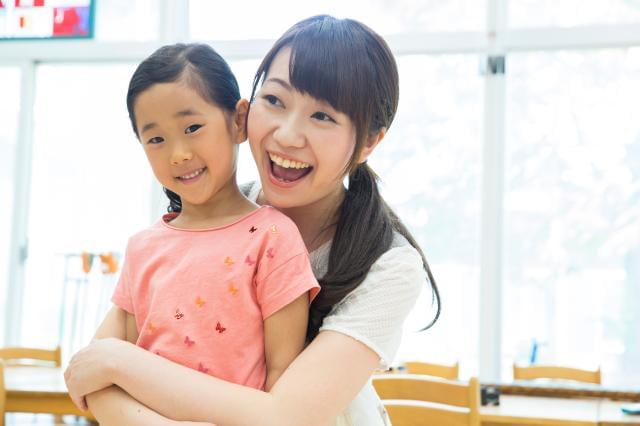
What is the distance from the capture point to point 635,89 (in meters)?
4.92

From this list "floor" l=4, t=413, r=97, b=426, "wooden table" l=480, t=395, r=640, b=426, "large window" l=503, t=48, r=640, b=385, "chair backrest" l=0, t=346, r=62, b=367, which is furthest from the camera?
"large window" l=503, t=48, r=640, b=385

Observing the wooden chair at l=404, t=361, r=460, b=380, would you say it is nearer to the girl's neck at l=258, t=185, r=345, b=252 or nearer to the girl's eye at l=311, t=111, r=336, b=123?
the girl's neck at l=258, t=185, r=345, b=252

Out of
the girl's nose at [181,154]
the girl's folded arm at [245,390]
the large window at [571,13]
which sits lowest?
the girl's folded arm at [245,390]

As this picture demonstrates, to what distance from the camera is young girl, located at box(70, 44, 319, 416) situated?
122 cm

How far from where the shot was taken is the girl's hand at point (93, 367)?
116 centimetres

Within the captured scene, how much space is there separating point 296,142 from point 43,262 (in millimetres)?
4852

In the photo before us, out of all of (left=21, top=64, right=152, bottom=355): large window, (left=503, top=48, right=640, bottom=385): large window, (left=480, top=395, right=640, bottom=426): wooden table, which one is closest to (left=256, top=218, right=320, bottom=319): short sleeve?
(left=480, top=395, right=640, bottom=426): wooden table

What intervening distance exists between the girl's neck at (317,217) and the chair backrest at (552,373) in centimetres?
283

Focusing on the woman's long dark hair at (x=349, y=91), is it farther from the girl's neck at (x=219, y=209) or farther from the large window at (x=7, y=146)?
the large window at (x=7, y=146)

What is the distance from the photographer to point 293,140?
4.17 feet

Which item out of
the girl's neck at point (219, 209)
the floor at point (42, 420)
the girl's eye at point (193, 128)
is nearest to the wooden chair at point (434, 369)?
the floor at point (42, 420)

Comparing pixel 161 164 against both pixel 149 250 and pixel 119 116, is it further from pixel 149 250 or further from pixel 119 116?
pixel 119 116

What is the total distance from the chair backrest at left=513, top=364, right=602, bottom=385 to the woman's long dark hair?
289 centimetres

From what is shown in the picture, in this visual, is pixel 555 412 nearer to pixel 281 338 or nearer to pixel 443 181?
pixel 443 181
